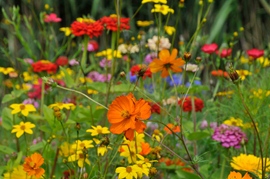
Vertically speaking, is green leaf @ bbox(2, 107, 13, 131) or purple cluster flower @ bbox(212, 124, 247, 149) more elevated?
green leaf @ bbox(2, 107, 13, 131)

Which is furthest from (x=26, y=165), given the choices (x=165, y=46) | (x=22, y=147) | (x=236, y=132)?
(x=165, y=46)

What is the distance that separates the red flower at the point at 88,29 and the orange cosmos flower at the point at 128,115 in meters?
0.65

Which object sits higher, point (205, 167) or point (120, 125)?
point (120, 125)

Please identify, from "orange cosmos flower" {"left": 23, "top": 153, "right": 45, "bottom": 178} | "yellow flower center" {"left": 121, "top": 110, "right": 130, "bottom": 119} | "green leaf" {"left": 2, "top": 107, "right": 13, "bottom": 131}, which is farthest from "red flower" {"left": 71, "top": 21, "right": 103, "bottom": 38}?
"yellow flower center" {"left": 121, "top": 110, "right": 130, "bottom": 119}

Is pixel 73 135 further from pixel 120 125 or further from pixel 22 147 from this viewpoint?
pixel 120 125

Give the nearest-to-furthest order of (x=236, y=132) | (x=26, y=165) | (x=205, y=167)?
(x=26, y=165) → (x=236, y=132) → (x=205, y=167)

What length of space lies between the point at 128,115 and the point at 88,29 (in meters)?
0.69

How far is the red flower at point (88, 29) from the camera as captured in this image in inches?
63.1

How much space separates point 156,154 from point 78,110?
1.21 ft

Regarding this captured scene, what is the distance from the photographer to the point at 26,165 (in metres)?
1.10

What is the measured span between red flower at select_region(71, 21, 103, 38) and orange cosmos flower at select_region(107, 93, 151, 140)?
653 mm

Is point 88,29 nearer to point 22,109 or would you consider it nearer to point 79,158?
point 22,109

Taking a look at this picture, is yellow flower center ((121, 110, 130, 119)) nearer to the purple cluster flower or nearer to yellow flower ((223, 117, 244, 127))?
the purple cluster flower

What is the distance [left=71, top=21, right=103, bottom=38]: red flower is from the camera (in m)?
1.60
